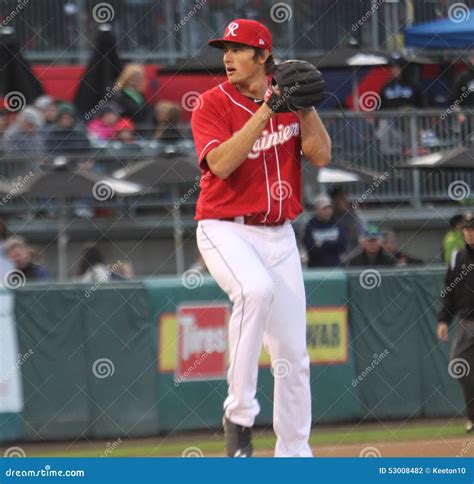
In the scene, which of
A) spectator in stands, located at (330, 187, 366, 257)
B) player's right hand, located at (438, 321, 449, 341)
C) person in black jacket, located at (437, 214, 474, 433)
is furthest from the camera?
spectator in stands, located at (330, 187, 366, 257)

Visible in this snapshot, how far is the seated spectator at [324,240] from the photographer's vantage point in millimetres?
13118

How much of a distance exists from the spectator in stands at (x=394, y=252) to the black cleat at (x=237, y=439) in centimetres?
650

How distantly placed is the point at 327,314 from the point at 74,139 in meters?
3.90

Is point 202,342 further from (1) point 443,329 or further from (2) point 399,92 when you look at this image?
(2) point 399,92

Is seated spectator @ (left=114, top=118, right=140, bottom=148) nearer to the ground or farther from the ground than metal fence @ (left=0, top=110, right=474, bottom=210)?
farther from the ground

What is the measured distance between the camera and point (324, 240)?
13102 mm

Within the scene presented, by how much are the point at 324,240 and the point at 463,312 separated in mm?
2440

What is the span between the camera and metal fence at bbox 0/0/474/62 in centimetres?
1633

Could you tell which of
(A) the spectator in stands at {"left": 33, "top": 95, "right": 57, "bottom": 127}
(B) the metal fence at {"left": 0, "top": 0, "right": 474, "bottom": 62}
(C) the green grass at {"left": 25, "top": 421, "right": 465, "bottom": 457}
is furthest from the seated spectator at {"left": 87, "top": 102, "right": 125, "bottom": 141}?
(C) the green grass at {"left": 25, "top": 421, "right": 465, "bottom": 457}

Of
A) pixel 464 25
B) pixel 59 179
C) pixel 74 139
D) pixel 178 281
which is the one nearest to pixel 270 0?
pixel 464 25

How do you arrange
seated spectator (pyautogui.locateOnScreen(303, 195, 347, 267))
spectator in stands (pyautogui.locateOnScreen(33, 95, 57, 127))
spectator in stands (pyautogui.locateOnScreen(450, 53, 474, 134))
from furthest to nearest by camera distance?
spectator in stands (pyautogui.locateOnScreen(33, 95, 57, 127)) < spectator in stands (pyautogui.locateOnScreen(450, 53, 474, 134)) < seated spectator (pyautogui.locateOnScreen(303, 195, 347, 267))

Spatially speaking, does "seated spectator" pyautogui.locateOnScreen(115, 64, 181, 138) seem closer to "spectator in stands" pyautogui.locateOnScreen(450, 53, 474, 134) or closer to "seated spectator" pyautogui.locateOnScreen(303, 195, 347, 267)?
"seated spectator" pyautogui.locateOnScreen(303, 195, 347, 267)

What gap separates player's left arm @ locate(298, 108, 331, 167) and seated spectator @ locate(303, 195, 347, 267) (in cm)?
628

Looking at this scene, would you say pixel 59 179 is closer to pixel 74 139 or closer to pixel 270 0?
pixel 74 139
